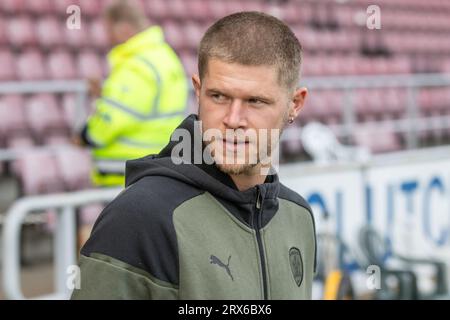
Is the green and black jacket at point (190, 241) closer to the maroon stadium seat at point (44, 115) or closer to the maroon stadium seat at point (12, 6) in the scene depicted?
the maroon stadium seat at point (44, 115)

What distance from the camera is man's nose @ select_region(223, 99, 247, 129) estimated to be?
50.3 inches

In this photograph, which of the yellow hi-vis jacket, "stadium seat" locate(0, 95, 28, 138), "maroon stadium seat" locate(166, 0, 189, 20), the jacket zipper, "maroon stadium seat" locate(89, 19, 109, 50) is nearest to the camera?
the jacket zipper

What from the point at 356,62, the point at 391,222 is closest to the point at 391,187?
the point at 391,222

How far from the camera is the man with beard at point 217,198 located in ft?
4.07

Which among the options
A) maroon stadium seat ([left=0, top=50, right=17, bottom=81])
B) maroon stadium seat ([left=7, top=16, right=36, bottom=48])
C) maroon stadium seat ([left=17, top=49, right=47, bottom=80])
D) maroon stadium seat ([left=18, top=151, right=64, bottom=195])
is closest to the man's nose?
maroon stadium seat ([left=18, top=151, right=64, bottom=195])

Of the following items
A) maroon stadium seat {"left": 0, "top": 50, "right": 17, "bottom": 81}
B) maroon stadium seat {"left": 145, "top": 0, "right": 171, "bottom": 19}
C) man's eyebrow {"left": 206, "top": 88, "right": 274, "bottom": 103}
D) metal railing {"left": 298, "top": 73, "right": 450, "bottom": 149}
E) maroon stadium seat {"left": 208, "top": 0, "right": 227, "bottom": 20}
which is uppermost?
maroon stadium seat {"left": 208, "top": 0, "right": 227, "bottom": 20}

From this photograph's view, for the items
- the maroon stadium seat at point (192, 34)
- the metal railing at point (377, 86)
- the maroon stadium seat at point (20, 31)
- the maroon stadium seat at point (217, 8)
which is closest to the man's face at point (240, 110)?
the metal railing at point (377, 86)

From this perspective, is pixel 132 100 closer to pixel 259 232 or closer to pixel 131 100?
pixel 131 100

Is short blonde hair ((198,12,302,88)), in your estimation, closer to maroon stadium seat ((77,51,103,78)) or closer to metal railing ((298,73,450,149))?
metal railing ((298,73,450,149))

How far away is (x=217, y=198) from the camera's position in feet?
4.46

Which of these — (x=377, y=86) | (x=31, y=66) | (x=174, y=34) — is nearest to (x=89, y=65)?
(x=31, y=66)

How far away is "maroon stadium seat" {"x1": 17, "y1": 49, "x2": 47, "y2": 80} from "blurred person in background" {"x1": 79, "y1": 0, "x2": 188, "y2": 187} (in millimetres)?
2431

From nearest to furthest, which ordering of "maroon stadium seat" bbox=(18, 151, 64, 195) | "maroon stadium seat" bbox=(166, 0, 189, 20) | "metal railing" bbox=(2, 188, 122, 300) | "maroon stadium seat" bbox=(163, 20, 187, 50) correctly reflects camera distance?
1. "metal railing" bbox=(2, 188, 122, 300)
2. "maroon stadium seat" bbox=(18, 151, 64, 195)
3. "maroon stadium seat" bbox=(163, 20, 187, 50)
4. "maroon stadium seat" bbox=(166, 0, 189, 20)
